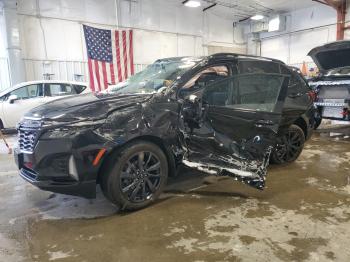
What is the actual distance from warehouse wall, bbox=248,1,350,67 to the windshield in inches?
480

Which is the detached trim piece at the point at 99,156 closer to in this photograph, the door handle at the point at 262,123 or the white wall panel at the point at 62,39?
the door handle at the point at 262,123

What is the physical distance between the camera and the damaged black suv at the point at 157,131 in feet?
9.32

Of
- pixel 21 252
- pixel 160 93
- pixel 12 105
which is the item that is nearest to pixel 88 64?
pixel 12 105

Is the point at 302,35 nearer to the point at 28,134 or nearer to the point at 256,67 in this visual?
the point at 256,67

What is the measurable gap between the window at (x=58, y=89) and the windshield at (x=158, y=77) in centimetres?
570

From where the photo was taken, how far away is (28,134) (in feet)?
9.86

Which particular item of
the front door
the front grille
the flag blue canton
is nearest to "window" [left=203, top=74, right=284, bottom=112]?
the front door

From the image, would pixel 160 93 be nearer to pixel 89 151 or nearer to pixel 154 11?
pixel 89 151

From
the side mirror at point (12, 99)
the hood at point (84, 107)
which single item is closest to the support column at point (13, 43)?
the side mirror at point (12, 99)

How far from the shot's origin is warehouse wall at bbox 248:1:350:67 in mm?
13984

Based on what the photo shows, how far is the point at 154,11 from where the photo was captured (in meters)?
14.1

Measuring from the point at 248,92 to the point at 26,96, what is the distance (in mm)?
7307

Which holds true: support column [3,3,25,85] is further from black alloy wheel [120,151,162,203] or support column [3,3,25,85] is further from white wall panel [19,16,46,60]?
black alloy wheel [120,151,162,203]

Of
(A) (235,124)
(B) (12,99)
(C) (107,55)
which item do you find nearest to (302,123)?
(A) (235,124)
